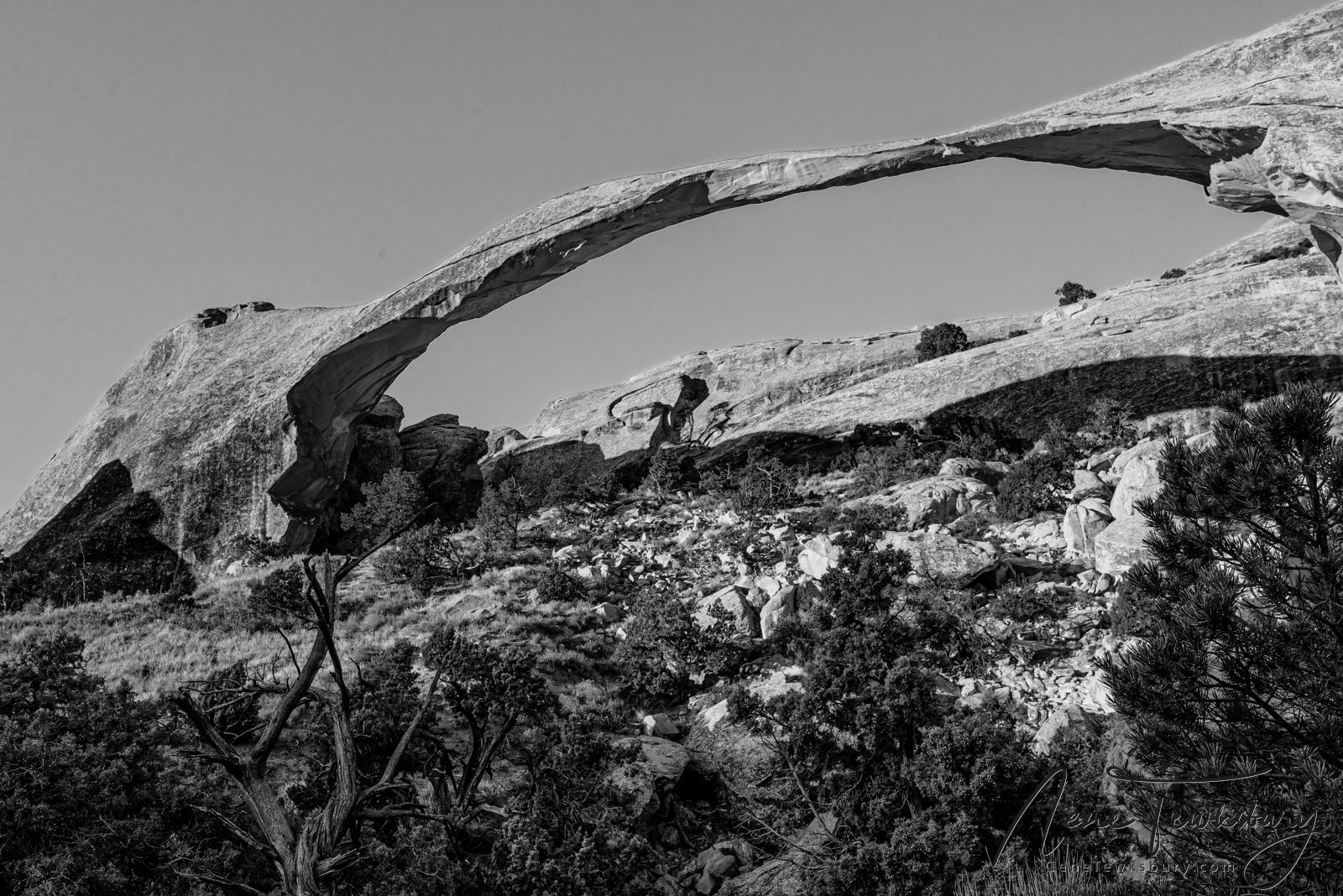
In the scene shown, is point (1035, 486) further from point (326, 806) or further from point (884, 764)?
point (326, 806)

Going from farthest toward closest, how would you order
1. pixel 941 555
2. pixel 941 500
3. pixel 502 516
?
pixel 502 516
pixel 941 500
pixel 941 555

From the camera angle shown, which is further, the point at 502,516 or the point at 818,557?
the point at 502,516

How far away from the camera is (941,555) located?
1931cm

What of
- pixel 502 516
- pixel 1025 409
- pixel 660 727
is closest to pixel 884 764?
pixel 660 727

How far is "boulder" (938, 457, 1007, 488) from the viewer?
2372 cm

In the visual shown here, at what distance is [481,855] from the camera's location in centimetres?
1267

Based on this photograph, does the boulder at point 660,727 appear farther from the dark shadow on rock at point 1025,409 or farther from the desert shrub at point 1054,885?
the dark shadow on rock at point 1025,409

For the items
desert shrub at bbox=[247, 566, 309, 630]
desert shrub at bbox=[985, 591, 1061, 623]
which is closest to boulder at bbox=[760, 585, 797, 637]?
desert shrub at bbox=[985, 591, 1061, 623]

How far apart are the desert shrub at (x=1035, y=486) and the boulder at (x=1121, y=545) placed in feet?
8.84

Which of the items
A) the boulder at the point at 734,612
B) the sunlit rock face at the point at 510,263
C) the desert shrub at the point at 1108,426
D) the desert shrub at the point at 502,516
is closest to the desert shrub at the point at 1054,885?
the boulder at the point at 734,612

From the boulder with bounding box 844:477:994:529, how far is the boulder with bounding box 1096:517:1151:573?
3608mm

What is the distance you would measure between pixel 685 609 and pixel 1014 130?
11775 millimetres

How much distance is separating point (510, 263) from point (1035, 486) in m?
12.6

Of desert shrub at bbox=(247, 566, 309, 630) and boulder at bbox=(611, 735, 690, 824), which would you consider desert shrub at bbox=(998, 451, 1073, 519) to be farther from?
desert shrub at bbox=(247, 566, 309, 630)
